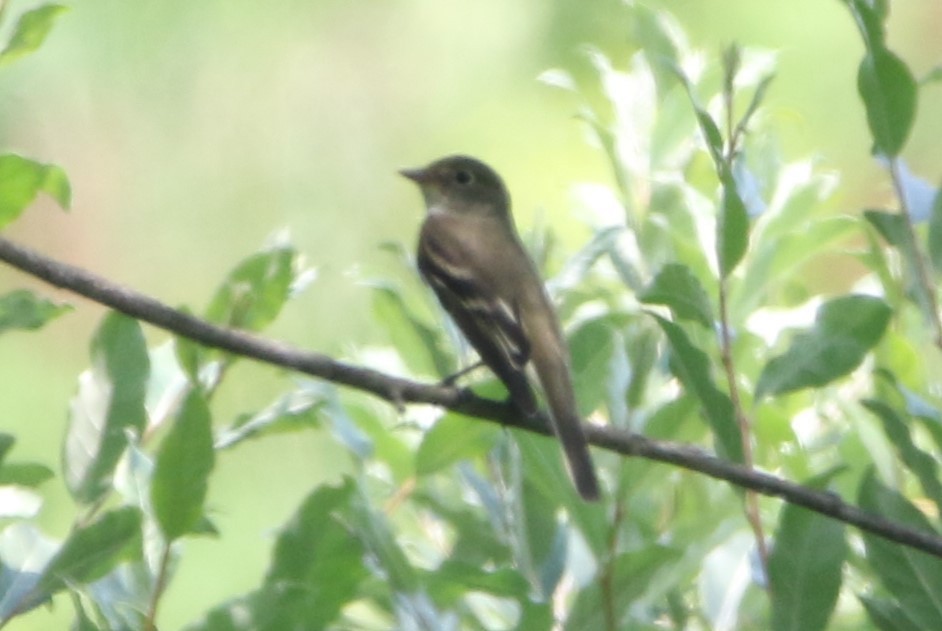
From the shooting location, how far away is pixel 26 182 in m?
1.54

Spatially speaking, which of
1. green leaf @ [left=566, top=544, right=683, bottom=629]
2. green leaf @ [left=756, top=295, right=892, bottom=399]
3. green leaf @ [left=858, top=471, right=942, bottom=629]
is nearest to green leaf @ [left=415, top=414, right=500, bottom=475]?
green leaf @ [left=566, top=544, right=683, bottom=629]

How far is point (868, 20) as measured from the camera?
5.33ft

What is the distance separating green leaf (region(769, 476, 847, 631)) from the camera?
149 cm

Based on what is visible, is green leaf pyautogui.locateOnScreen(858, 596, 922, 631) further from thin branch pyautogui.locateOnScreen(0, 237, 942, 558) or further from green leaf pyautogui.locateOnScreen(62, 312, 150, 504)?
green leaf pyautogui.locateOnScreen(62, 312, 150, 504)

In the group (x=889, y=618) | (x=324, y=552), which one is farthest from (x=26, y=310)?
(x=889, y=618)

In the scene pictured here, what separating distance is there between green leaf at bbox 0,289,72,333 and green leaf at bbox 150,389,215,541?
22 centimetres

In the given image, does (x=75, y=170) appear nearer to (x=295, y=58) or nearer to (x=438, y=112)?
(x=295, y=58)

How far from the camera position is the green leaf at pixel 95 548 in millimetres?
1386

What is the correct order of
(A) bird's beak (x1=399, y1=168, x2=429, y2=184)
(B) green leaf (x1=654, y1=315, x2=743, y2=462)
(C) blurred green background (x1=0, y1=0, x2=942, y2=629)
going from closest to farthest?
1. (B) green leaf (x1=654, y1=315, x2=743, y2=462)
2. (A) bird's beak (x1=399, y1=168, x2=429, y2=184)
3. (C) blurred green background (x1=0, y1=0, x2=942, y2=629)

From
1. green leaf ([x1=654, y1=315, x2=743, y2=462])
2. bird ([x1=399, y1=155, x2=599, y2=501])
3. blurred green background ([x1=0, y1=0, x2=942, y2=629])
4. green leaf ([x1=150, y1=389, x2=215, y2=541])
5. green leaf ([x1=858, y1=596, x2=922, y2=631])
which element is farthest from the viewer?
blurred green background ([x1=0, y1=0, x2=942, y2=629])

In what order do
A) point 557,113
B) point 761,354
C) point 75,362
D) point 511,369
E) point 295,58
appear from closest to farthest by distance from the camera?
point 761,354
point 511,369
point 75,362
point 557,113
point 295,58

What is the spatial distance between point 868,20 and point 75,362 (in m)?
2.55

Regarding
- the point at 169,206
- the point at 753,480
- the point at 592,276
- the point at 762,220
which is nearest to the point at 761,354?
the point at 762,220

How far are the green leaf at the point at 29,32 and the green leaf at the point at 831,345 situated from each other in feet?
2.68
